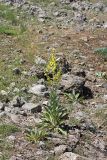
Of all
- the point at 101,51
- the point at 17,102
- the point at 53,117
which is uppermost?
the point at 53,117

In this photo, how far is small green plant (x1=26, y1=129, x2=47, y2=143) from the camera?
12.0 metres

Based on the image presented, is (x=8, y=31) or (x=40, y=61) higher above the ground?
(x=40, y=61)

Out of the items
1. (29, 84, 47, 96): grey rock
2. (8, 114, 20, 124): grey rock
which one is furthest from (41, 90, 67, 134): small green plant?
(29, 84, 47, 96): grey rock

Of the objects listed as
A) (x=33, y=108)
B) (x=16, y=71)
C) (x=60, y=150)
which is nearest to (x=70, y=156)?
(x=60, y=150)

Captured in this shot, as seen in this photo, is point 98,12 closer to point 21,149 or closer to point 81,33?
point 81,33

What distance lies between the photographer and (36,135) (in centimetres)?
1205

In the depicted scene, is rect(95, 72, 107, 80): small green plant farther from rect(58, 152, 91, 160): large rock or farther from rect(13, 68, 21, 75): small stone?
rect(58, 152, 91, 160): large rock

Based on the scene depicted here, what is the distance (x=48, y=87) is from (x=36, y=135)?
141 inches

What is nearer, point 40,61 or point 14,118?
point 14,118

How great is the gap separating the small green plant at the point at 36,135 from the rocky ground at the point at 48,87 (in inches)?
3.5

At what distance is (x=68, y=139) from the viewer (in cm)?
1235

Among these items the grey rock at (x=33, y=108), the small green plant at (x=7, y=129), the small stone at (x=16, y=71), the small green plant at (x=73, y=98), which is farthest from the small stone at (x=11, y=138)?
the small stone at (x=16, y=71)

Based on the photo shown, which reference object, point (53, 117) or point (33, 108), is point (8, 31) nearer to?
point (33, 108)

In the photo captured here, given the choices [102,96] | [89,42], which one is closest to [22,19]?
[89,42]
